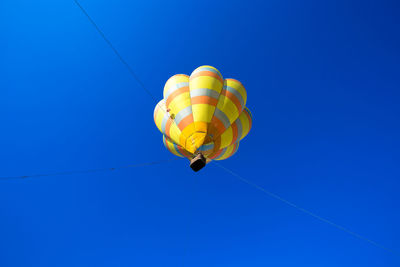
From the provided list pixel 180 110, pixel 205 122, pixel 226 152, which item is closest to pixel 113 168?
pixel 180 110

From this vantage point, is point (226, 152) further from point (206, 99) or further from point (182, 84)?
point (182, 84)

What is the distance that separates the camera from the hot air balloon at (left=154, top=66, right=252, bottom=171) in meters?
5.68

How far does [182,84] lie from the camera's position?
6.26m

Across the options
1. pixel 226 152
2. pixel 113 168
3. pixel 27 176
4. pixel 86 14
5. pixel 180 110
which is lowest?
pixel 27 176

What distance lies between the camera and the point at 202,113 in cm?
572

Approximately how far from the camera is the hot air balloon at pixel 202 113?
5684mm

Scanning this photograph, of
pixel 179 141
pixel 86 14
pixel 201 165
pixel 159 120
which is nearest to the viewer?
pixel 86 14

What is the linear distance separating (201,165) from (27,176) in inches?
167

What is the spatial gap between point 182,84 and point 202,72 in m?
0.69

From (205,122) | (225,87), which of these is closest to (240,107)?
(225,87)

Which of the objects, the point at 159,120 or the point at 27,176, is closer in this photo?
the point at 27,176

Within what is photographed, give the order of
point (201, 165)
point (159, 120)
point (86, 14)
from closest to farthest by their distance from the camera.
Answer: point (86, 14), point (201, 165), point (159, 120)

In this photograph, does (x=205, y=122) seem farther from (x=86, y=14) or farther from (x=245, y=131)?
(x=86, y=14)

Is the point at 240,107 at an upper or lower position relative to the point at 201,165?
upper
